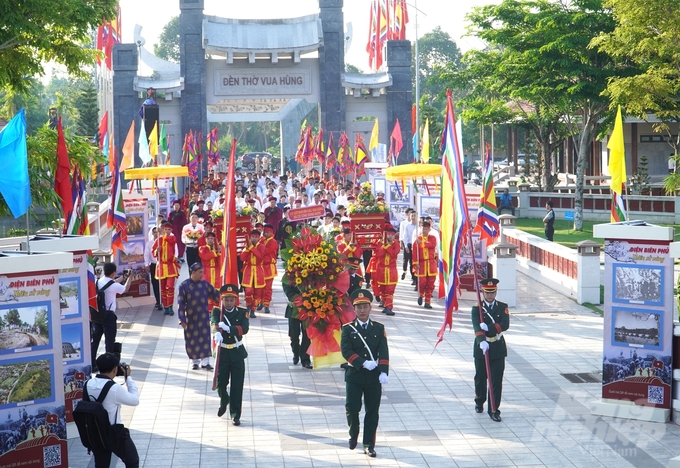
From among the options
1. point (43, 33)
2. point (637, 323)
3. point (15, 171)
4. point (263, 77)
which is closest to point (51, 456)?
point (15, 171)

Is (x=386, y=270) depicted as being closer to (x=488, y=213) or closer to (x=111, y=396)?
(x=488, y=213)

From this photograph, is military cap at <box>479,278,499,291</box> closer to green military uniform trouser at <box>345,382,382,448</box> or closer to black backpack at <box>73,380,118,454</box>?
green military uniform trouser at <box>345,382,382,448</box>

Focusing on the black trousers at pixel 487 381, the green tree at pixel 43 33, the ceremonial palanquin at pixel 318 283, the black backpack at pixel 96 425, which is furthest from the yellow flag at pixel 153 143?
the black backpack at pixel 96 425

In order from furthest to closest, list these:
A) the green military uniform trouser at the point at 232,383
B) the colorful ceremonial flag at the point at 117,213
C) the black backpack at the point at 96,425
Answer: the colorful ceremonial flag at the point at 117,213, the green military uniform trouser at the point at 232,383, the black backpack at the point at 96,425

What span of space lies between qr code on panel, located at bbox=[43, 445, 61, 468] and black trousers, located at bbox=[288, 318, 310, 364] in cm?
508

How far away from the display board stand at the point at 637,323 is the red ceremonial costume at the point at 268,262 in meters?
7.80

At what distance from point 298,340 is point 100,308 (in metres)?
2.87

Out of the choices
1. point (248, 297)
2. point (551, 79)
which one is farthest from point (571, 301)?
point (551, 79)

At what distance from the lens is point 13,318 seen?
984 cm

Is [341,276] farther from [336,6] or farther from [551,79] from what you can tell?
[336,6]

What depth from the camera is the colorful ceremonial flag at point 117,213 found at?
58.0 feet

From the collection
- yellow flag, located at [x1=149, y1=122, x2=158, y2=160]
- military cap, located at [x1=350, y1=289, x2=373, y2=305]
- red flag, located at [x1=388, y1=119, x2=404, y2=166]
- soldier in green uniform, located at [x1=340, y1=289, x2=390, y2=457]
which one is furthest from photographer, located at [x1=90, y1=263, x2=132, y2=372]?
red flag, located at [x1=388, y1=119, x2=404, y2=166]

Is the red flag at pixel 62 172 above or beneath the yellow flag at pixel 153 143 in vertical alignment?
beneath

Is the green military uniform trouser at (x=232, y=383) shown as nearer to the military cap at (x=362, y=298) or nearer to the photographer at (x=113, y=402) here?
the military cap at (x=362, y=298)
